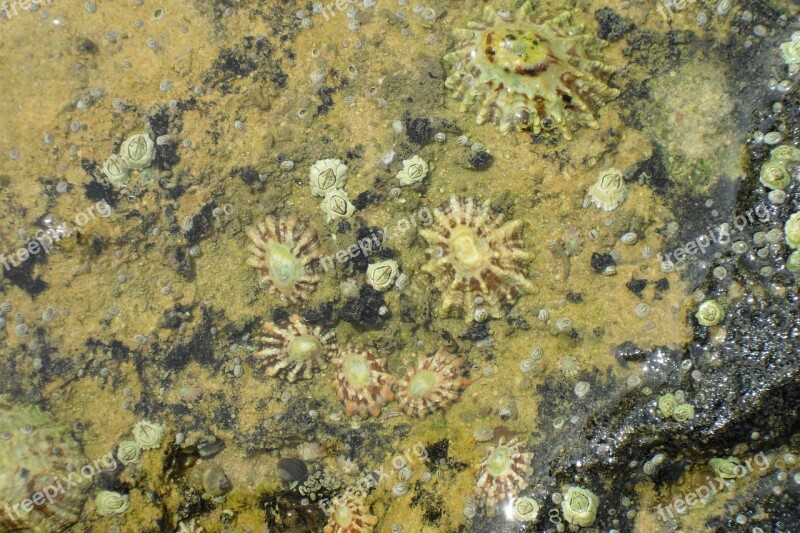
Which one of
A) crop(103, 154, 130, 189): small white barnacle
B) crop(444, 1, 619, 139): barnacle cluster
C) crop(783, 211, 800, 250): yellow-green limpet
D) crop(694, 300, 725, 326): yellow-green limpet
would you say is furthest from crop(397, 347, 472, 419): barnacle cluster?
crop(103, 154, 130, 189): small white barnacle

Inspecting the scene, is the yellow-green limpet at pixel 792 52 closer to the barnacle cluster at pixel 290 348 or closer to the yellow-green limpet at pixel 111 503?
the barnacle cluster at pixel 290 348

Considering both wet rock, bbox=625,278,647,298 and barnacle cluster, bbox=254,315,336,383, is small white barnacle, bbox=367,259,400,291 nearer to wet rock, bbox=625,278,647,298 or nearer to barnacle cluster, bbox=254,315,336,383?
barnacle cluster, bbox=254,315,336,383

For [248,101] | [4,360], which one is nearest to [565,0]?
[248,101]

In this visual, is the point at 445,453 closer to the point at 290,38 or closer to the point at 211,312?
the point at 211,312

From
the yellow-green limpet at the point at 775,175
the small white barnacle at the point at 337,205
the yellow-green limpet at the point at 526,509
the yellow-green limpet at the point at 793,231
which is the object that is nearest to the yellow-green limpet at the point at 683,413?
the yellow-green limpet at the point at 526,509

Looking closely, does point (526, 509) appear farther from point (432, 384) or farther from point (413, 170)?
point (413, 170)

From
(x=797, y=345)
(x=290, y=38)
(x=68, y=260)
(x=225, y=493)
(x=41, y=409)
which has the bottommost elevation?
(x=225, y=493)
